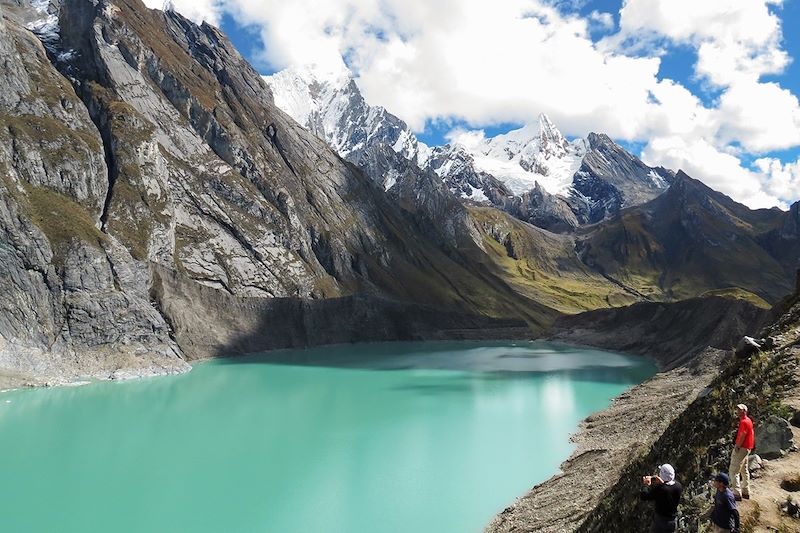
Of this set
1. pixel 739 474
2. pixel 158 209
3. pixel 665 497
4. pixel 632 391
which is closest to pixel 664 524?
pixel 665 497

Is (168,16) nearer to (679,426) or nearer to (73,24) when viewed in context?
(73,24)

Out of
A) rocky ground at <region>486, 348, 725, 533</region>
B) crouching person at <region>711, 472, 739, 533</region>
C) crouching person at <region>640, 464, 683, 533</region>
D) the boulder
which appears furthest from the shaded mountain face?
crouching person at <region>711, 472, 739, 533</region>

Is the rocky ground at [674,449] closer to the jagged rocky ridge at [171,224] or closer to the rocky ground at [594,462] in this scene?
the rocky ground at [594,462]

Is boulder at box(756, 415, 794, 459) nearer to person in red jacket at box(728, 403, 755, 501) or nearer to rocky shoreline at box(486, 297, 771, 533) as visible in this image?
person in red jacket at box(728, 403, 755, 501)

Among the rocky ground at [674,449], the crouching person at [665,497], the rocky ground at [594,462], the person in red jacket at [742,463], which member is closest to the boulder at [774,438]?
the rocky ground at [674,449]

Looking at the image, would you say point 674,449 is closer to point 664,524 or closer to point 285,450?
point 664,524

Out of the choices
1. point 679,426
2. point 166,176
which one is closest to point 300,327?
point 166,176
